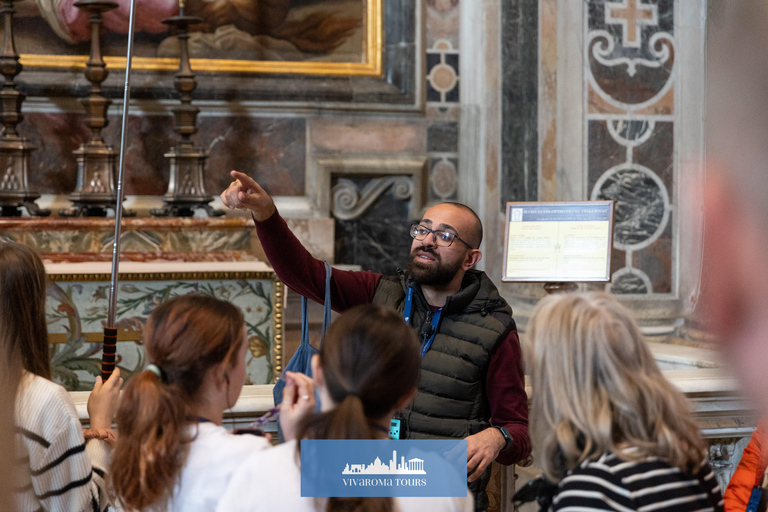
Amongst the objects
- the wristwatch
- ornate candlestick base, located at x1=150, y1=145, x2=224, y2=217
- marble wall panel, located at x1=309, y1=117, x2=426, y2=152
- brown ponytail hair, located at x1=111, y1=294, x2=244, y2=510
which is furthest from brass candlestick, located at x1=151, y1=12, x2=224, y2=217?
brown ponytail hair, located at x1=111, y1=294, x2=244, y2=510

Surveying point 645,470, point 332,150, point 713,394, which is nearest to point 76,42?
point 332,150

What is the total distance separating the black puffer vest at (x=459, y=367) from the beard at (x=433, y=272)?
3.7 inches

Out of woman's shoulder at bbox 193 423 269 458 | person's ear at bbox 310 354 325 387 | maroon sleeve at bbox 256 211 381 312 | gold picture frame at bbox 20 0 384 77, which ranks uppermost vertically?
gold picture frame at bbox 20 0 384 77

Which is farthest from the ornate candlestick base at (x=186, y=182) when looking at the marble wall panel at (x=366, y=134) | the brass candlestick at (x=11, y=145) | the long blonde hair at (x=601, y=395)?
the long blonde hair at (x=601, y=395)

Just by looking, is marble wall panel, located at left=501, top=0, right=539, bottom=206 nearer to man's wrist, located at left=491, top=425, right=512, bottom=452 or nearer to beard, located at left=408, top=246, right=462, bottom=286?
beard, located at left=408, top=246, right=462, bottom=286

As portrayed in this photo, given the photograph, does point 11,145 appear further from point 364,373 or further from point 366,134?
point 364,373

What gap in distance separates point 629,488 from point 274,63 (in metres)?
5.42

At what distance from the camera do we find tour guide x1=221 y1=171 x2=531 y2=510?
2451 mm

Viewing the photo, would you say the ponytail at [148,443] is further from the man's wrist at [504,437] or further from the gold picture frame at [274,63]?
the gold picture frame at [274,63]

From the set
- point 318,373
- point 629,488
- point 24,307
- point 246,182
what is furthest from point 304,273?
point 629,488

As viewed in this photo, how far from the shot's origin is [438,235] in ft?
9.00

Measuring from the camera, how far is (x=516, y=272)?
3668 millimetres

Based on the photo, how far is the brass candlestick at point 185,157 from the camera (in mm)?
5812

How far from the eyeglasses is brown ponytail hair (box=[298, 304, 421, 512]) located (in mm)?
1140
